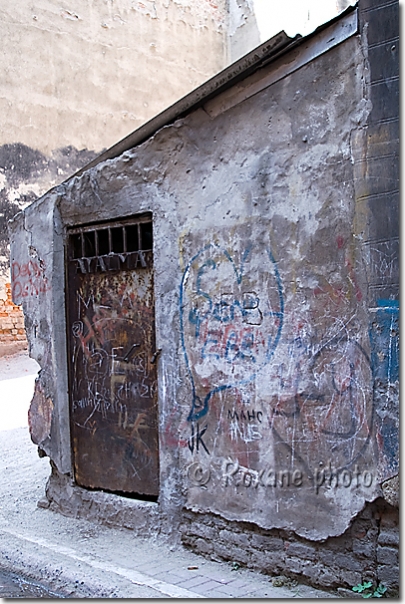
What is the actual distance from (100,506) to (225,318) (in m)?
2.01

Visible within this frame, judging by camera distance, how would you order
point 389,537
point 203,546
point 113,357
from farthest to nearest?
1. point 113,357
2. point 203,546
3. point 389,537

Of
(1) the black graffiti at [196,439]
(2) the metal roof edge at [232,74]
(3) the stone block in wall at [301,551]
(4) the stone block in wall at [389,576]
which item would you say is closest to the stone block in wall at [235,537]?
(3) the stone block in wall at [301,551]

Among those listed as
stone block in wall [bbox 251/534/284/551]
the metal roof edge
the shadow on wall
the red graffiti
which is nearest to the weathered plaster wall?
the shadow on wall

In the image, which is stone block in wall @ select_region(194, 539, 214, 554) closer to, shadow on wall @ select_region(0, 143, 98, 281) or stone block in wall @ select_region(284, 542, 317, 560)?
stone block in wall @ select_region(284, 542, 317, 560)

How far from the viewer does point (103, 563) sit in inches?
181

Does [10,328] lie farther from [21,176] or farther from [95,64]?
[95,64]

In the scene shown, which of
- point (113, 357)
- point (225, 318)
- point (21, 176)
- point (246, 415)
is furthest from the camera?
point (21, 176)

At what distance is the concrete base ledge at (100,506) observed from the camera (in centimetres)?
499

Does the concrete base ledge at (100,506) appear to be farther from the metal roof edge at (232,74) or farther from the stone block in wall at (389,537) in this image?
the metal roof edge at (232,74)

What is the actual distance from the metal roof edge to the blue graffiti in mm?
964

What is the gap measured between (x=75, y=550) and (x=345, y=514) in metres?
2.13

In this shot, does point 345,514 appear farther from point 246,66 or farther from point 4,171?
point 4,171

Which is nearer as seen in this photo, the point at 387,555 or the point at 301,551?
the point at 387,555

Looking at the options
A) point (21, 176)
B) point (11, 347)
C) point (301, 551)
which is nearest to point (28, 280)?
point (301, 551)
